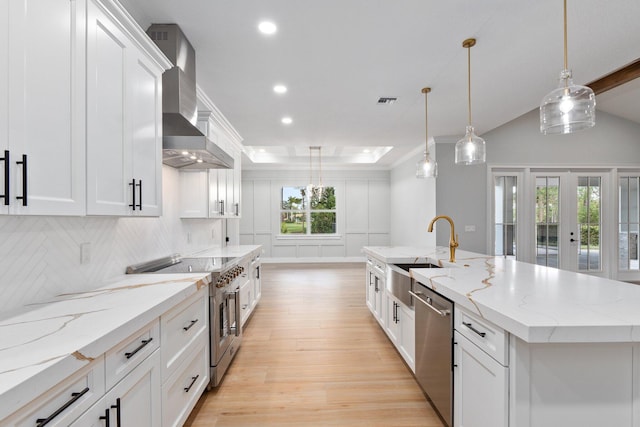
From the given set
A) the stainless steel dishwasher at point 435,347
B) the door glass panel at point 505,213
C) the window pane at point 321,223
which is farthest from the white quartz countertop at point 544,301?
the window pane at point 321,223

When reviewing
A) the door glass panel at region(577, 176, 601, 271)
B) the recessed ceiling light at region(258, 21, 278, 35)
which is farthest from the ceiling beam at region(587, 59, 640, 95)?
the recessed ceiling light at region(258, 21, 278, 35)

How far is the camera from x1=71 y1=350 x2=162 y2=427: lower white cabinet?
1032mm

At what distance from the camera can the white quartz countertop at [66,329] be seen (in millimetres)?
754

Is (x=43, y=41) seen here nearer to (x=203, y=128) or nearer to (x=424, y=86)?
(x=203, y=128)

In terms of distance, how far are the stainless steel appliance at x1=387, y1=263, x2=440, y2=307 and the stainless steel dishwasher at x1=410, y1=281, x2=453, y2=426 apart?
197mm

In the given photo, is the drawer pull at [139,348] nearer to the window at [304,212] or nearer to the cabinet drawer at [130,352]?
the cabinet drawer at [130,352]

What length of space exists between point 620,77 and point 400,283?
3984 mm

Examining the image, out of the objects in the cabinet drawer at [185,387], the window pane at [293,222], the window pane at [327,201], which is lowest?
the cabinet drawer at [185,387]

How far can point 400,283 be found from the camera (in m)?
2.53

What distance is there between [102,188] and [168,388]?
1085 millimetres

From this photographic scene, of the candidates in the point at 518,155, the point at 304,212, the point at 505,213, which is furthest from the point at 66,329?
the point at 304,212

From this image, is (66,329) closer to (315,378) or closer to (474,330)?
(474,330)

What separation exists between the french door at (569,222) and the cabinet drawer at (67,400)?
6.51 m

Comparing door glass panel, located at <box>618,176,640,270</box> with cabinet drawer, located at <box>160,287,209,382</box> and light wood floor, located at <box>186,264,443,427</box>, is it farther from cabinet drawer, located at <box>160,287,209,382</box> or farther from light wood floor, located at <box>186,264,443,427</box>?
cabinet drawer, located at <box>160,287,209,382</box>
